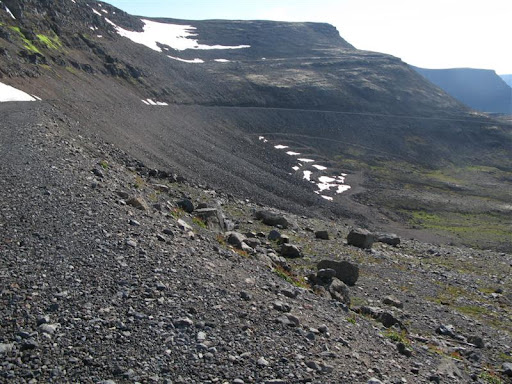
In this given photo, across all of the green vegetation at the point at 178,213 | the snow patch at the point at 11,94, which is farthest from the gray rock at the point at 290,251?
the snow patch at the point at 11,94

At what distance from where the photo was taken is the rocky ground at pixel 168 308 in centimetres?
984

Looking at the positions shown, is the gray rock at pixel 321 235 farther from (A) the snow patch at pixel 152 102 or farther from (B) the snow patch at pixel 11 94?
(A) the snow patch at pixel 152 102

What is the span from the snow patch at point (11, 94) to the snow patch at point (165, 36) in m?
75.1

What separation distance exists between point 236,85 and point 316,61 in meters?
48.6

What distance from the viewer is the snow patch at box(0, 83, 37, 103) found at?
48.2 m

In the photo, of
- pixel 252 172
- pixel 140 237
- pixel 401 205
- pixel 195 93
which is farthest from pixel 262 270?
pixel 195 93

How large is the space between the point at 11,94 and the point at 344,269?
41.8m

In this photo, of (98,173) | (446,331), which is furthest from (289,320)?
(98,173)

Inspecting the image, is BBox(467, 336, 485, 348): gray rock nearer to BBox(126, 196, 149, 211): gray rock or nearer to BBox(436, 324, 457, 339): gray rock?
BBox(436, 324, 457, 339): gray rock

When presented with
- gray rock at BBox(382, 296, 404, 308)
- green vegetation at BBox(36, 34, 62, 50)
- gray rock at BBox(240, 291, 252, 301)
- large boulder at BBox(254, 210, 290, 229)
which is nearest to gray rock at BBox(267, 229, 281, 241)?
large boulder at BBox(254, 210, 290, 229)

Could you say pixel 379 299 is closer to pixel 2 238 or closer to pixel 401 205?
pixel 2 238

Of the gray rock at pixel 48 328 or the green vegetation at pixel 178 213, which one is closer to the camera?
the gray rock at pixel 48 328

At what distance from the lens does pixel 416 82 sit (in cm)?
15825

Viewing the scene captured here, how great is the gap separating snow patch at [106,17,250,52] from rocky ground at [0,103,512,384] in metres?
111
